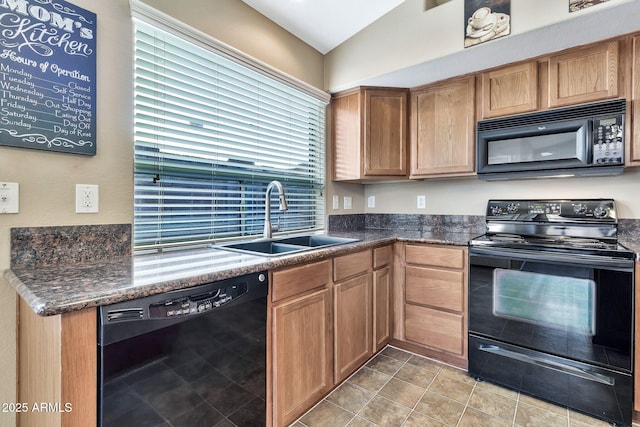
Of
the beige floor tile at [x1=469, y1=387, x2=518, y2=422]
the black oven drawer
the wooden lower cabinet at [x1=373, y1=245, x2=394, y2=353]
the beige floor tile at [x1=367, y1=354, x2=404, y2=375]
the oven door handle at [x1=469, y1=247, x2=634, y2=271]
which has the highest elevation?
the oven door handle at [x1=469, y1=247, x2=634, y2=271]

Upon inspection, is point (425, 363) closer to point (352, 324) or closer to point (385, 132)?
point (352, 324)

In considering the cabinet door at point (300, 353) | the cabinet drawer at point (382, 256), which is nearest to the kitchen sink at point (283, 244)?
the cabinet drawer at point (382, 256)

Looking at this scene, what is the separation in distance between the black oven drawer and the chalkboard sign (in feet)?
8.14

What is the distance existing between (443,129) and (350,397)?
2048mm

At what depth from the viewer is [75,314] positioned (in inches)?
32.7

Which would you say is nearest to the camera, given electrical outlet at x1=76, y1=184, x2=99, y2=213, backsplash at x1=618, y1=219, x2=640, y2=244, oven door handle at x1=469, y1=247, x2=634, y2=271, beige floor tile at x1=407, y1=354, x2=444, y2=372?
electrical outlet at x1=76, y1=184, x2=99, y2=213

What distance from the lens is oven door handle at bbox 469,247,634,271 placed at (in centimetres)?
155

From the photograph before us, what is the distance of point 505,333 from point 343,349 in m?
1.01

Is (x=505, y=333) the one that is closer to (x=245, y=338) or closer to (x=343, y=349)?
(x=343, y=349)

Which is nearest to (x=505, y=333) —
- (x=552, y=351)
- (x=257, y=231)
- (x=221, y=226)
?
(x=552, y=351)

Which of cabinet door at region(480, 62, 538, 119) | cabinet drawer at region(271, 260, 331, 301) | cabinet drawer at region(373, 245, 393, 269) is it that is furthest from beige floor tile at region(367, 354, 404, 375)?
cabinet door at region(480, 62, 538, 119)

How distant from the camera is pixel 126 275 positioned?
1087 mm

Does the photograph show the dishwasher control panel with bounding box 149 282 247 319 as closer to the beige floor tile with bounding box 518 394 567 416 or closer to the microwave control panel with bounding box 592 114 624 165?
the beige floor tile with bounding box 518 394 567 416

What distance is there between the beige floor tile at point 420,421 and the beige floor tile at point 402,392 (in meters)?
0.08
